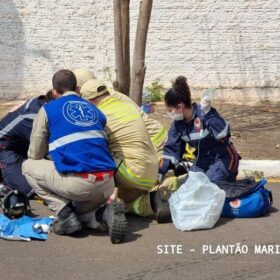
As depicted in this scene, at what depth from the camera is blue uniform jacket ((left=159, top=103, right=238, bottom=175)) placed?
6.39 meters

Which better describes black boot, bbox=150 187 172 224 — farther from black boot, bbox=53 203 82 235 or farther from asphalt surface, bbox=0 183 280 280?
black boot, bbox=53 203 82 235

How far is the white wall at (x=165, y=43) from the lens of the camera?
1188 centimetres

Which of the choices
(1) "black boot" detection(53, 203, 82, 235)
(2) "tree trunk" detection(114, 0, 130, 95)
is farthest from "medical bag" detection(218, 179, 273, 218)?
(2) "tree trunk" detection(114, 0, 130, 95)

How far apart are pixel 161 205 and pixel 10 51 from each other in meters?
6.69

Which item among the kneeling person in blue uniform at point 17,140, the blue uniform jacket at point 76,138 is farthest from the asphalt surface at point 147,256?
the kneeling person in blue uniform at point 17,140

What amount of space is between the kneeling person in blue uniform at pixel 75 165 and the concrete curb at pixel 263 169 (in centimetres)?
259

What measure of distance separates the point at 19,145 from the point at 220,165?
1933mm

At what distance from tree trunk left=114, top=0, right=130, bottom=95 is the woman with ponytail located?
9.52 ft

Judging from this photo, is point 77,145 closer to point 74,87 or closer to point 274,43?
point 74,87

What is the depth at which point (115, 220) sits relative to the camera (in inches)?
217

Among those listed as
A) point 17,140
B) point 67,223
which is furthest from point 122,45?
point 67,223

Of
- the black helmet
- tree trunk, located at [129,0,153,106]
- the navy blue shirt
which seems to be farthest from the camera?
tree trunk, located at [129,0,153,106]

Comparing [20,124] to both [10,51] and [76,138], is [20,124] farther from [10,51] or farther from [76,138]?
[10,51]

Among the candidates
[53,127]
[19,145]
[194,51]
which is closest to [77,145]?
[53,127]
